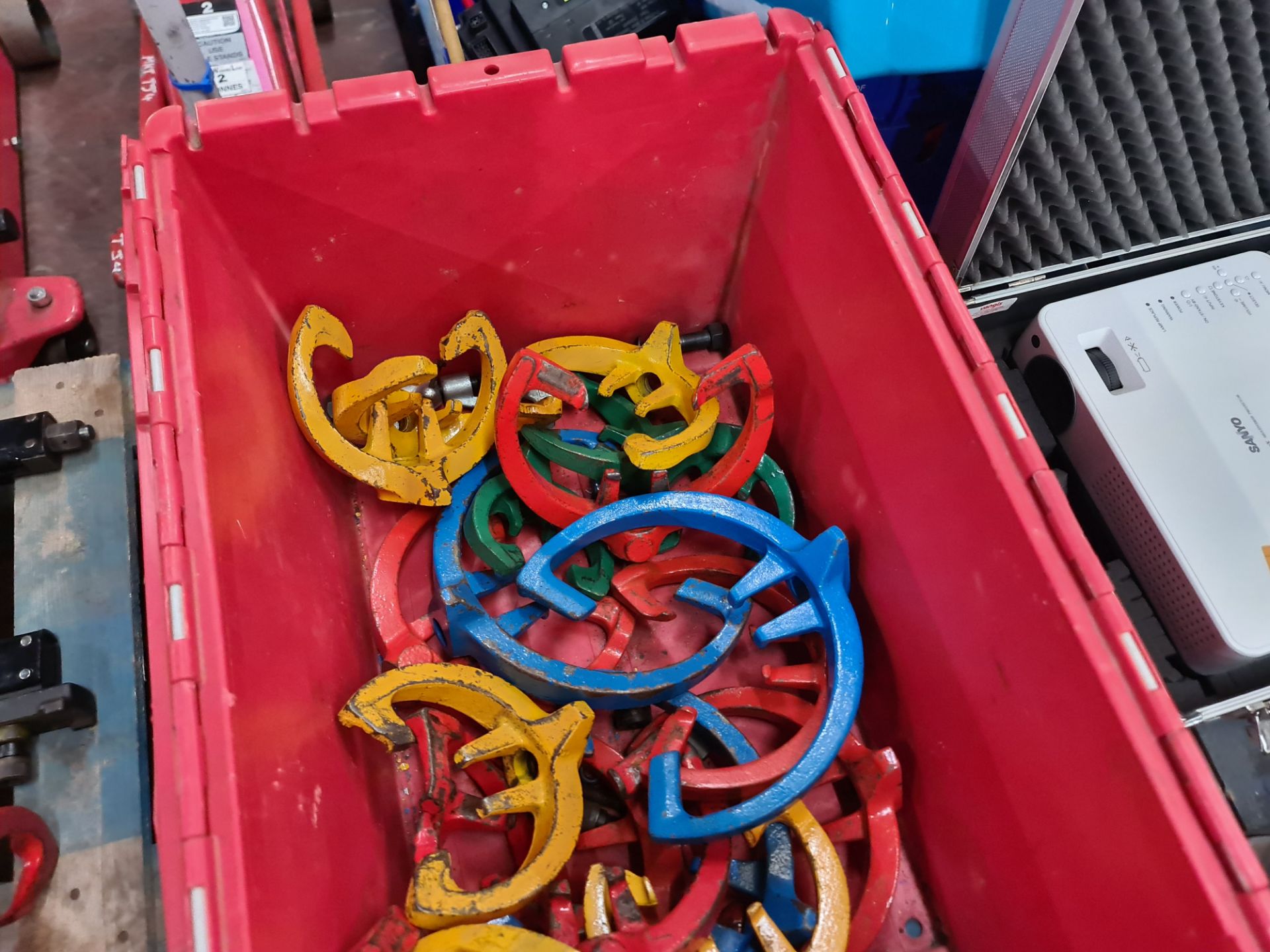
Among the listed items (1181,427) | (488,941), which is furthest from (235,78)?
(1181,427)

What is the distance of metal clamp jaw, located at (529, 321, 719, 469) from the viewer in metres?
1.11

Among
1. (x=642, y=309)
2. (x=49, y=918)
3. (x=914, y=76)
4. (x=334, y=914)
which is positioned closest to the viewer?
(x=334, y=914)

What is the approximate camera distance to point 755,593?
0.98 metres

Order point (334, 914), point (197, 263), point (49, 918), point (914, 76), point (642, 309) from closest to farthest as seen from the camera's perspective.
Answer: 1. point (334, 914)
2. point (197, 263)
3. point (49, 918)
4. point (914, 76)
5. point (642, 309)

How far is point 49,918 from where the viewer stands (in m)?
0.98

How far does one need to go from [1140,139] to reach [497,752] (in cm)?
94

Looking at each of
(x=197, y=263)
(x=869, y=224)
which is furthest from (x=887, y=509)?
(x=197, y=263)

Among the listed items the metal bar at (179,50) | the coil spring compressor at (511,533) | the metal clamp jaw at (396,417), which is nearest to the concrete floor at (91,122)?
the metal bar at (179,50)

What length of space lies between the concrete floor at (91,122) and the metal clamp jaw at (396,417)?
671 millimetres

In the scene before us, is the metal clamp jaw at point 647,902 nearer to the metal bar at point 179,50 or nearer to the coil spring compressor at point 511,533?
the coil spring compressor at point 511,533

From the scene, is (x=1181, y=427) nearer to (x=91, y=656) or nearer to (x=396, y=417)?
(x=396, y=417)

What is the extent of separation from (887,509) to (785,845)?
36 cm

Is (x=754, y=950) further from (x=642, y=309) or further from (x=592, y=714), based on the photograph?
(x=642, y=309)

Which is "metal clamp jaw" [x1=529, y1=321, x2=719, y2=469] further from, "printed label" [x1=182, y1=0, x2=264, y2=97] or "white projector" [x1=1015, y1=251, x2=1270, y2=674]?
"printed label" [x1=182, y1=0, x2=264, y2=97]
